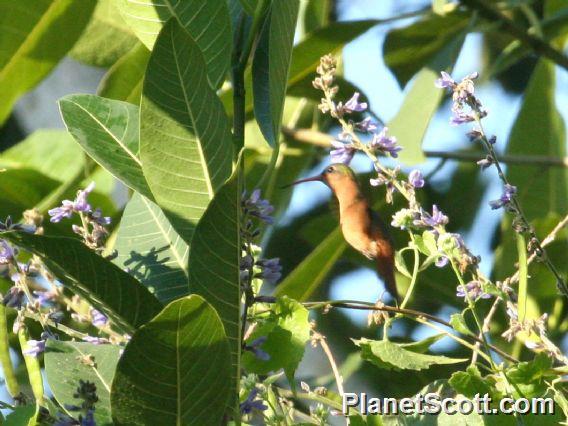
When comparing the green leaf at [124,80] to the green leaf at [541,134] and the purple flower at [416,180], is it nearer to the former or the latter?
the green leaf at [541,134]

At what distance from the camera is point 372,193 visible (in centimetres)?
286

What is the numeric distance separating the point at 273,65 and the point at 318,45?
1.64m

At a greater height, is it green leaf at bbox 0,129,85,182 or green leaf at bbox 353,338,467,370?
green leaf at bbox 353,338,467,370

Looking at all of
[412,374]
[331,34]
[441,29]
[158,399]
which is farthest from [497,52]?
[158,399]

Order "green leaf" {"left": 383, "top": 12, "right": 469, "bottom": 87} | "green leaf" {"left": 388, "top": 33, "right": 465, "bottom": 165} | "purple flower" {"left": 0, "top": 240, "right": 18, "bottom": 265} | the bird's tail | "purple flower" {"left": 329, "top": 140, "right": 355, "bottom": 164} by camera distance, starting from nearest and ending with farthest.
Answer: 1. "purple flower" {"left": 0, "top": 240, "right": 18, "bottom": 265}
2. "purple flower" {"left": 329, "top": 140, "right": 355, "bottom": 164}
3. the bird's tail
4. "green leaf" {"left": 388, "top": 33, "right": 465, "bottom": 165}
5. "green leaf" {"left": 383, "top": 12, "right": 469, "bottom": 87}

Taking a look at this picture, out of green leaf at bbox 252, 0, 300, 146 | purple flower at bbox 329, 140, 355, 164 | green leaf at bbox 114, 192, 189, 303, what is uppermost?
green leaf at bbox 252, 0, 300, 146

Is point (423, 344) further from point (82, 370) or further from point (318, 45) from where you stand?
point (318, 45)

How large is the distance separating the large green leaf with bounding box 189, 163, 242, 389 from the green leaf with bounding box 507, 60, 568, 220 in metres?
1.94

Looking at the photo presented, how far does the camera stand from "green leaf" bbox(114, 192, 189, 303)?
1.15 metres

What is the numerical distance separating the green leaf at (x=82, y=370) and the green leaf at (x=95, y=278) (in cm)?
5

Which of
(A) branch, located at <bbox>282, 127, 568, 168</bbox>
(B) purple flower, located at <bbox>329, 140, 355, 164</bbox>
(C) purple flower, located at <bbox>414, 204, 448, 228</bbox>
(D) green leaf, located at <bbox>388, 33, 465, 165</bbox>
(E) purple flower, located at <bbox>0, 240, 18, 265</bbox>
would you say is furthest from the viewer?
(A) branch, located at <bbox>282, 127, 568, 168</bbox>

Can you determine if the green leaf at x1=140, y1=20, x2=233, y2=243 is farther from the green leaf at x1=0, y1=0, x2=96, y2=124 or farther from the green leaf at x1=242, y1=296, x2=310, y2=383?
the green leaf at x1=0, y1=0, x2=96, y2=124

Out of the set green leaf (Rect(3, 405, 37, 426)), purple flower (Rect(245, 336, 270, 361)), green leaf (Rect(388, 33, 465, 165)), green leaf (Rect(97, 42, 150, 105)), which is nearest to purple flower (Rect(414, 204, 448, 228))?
purple flower (Rect(245, 336, 270, 361))

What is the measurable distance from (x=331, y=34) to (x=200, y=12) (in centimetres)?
163
